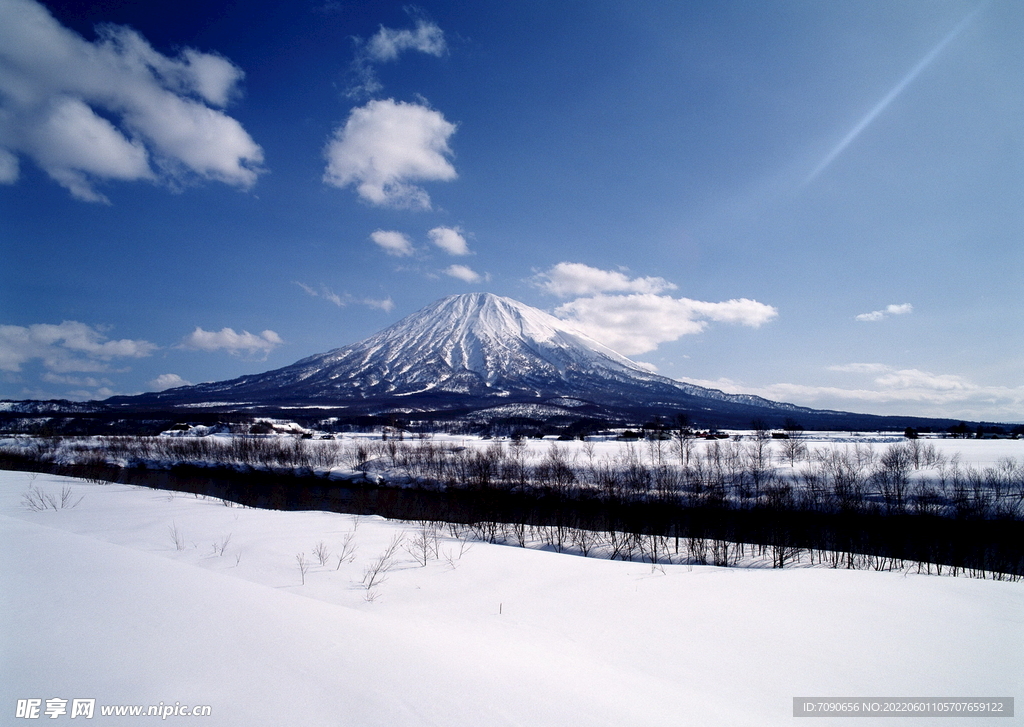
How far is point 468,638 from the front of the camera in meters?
5.31

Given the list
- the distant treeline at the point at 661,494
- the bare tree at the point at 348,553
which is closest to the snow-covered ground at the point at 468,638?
the bare tree at the point at 348,553

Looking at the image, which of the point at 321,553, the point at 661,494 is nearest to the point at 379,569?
the point at 321,553

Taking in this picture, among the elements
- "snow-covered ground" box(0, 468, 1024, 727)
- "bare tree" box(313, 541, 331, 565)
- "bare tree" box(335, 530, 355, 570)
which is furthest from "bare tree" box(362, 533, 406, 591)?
"bare tree" box(313, 541, 331, 565)

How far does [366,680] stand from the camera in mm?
3479

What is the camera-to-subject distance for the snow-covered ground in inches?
126

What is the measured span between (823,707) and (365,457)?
4457cm

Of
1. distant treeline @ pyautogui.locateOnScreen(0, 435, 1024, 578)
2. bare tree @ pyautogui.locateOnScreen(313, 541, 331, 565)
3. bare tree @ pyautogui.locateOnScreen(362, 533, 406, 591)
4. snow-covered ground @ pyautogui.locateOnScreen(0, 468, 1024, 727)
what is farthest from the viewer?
distant treeline @ pyautogui.locateOnScreen(0, 435, 1024, 578)

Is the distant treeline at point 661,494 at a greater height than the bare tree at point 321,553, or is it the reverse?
the bare tree at point 321,553

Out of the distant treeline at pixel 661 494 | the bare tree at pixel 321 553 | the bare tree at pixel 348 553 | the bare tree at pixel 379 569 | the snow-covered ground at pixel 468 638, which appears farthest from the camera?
the distant treeline at pixel 661 494

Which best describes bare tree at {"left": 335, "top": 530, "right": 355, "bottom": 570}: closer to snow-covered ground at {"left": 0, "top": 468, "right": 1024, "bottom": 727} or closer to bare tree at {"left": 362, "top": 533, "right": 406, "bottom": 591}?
snow-covered ground at {"left": 0, "top": 468, "right": 1024, "bottom": 727}

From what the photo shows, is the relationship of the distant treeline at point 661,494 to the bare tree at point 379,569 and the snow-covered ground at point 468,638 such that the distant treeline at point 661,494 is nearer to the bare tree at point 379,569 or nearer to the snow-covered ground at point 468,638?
the bare tree at point 379,569

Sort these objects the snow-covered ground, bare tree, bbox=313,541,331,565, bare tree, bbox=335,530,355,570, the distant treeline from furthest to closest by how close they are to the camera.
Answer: the distant treeline < bare tree, bbox=335,530,355,570 < bare tree, bbox=313,541,331,565 < the snow-covered ground

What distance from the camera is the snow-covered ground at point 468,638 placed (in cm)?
319

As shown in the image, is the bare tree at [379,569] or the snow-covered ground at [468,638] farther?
the bare tree at [379,569]
